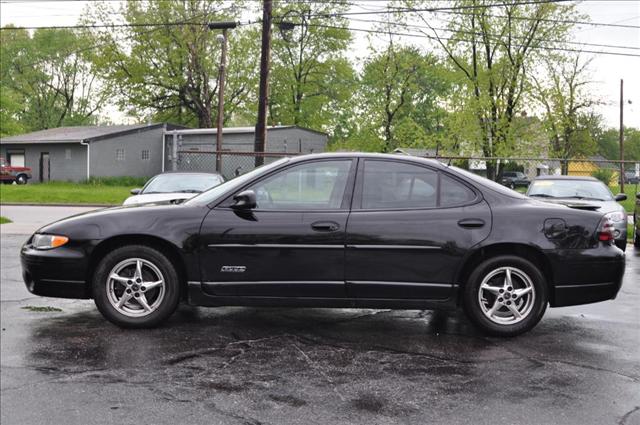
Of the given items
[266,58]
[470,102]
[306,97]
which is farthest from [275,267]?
[306,97]

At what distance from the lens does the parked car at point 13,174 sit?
124ft

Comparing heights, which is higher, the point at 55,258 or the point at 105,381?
the point at 55,258

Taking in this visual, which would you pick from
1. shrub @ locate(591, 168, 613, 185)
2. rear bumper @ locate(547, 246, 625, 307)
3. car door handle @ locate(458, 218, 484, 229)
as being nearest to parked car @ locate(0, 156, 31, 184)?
shrub @ locate(591, 168, 613, 185)

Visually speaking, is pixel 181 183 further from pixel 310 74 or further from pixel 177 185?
pixel 310 74

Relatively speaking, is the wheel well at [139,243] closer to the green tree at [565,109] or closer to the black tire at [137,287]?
the black tire at [137,287]

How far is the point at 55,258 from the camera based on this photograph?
16.7ft

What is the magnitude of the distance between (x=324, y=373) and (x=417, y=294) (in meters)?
1.25

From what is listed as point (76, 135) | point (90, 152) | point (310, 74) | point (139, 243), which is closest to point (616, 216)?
point (139, 243)

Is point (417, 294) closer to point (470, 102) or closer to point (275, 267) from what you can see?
point (275, 267)

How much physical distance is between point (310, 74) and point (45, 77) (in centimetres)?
Answer: 3309

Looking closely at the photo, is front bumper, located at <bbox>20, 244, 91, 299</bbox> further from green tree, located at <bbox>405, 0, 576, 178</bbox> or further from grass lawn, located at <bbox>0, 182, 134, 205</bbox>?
green tree, located at <bbox>405, 0, 576, 178</bbox>

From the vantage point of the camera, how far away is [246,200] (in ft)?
16.1

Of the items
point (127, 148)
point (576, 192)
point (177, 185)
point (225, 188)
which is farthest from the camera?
point (127, 148)

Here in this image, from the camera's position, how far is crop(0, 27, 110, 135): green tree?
2527 inches
